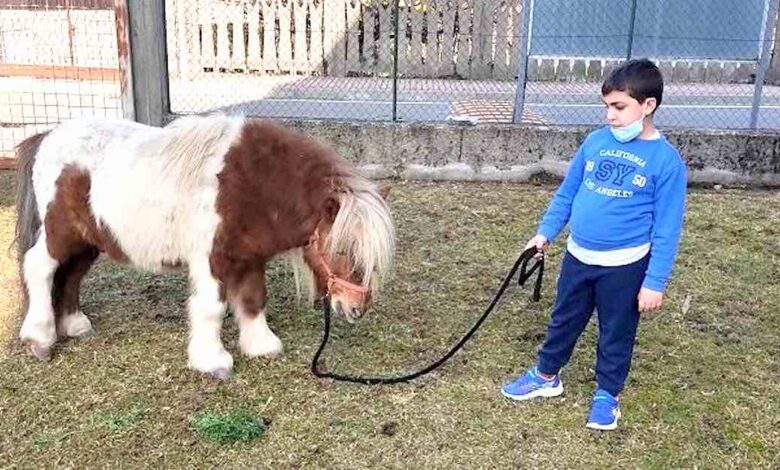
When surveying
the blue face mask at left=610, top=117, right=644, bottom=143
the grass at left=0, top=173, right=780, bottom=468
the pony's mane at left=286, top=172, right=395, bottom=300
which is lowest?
the grass at left=0, top=173, right=780, bottom=468

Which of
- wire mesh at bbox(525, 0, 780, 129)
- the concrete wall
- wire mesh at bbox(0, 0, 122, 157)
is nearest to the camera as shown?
the concrete wall

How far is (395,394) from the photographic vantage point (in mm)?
3520

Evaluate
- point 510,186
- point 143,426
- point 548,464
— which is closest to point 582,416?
point 548,464

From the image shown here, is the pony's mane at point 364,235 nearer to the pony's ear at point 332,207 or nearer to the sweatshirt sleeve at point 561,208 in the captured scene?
the pony's ear at point 332,207

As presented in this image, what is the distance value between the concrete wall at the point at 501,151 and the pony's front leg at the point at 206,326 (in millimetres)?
3526

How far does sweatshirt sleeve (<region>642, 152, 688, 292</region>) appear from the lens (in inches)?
111

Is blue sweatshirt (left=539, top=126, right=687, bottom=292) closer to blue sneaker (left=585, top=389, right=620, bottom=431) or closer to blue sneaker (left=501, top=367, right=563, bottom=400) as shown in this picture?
blue sneaker (left=585, top=389, right=620, bottom=431)

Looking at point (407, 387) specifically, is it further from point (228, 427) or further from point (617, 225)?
point (617, 225)

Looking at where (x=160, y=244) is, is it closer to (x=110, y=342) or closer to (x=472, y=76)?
(x=110, y=342)

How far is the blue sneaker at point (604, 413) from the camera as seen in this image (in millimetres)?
3240

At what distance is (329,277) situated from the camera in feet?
10.9

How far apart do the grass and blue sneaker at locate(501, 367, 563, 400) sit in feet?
0.18

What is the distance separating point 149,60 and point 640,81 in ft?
16.9

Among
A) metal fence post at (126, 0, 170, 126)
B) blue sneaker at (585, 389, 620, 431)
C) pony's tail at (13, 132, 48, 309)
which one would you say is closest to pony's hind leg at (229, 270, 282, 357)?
pony's tail at (13, 132, 48, 309)
